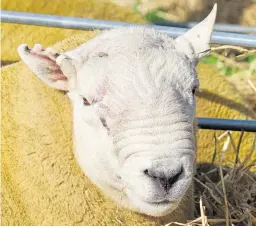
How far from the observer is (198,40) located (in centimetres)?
322

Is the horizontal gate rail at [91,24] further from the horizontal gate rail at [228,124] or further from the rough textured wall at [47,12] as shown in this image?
A: the rough textured wall at [47,12]

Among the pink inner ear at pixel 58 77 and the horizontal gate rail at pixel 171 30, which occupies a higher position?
A: the pink inner ear at pixel 58 77

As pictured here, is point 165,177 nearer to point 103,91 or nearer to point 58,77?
point 103,91

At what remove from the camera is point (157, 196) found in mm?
2729

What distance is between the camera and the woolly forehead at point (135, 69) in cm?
282

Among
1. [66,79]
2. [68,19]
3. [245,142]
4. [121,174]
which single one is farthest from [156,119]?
[245,142]

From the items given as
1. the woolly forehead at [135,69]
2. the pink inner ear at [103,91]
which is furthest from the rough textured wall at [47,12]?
the pink inner ear at [103,91]

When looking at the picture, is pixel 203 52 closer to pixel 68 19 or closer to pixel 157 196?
pixel 157 196

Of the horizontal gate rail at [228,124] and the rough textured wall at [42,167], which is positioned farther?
the horizontal gate rail at [228,124]

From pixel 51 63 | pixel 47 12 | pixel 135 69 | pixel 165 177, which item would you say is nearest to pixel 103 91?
pixel 135 69

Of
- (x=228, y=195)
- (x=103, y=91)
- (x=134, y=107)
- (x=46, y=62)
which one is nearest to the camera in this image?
(x=134, y=107)

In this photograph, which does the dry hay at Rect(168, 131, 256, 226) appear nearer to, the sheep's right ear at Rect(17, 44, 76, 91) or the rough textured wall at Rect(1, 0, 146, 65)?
the sheep's right ear at Rect(17, 44, 76, 91)

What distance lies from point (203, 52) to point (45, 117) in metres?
0.78

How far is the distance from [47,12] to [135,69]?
2.86 metres
